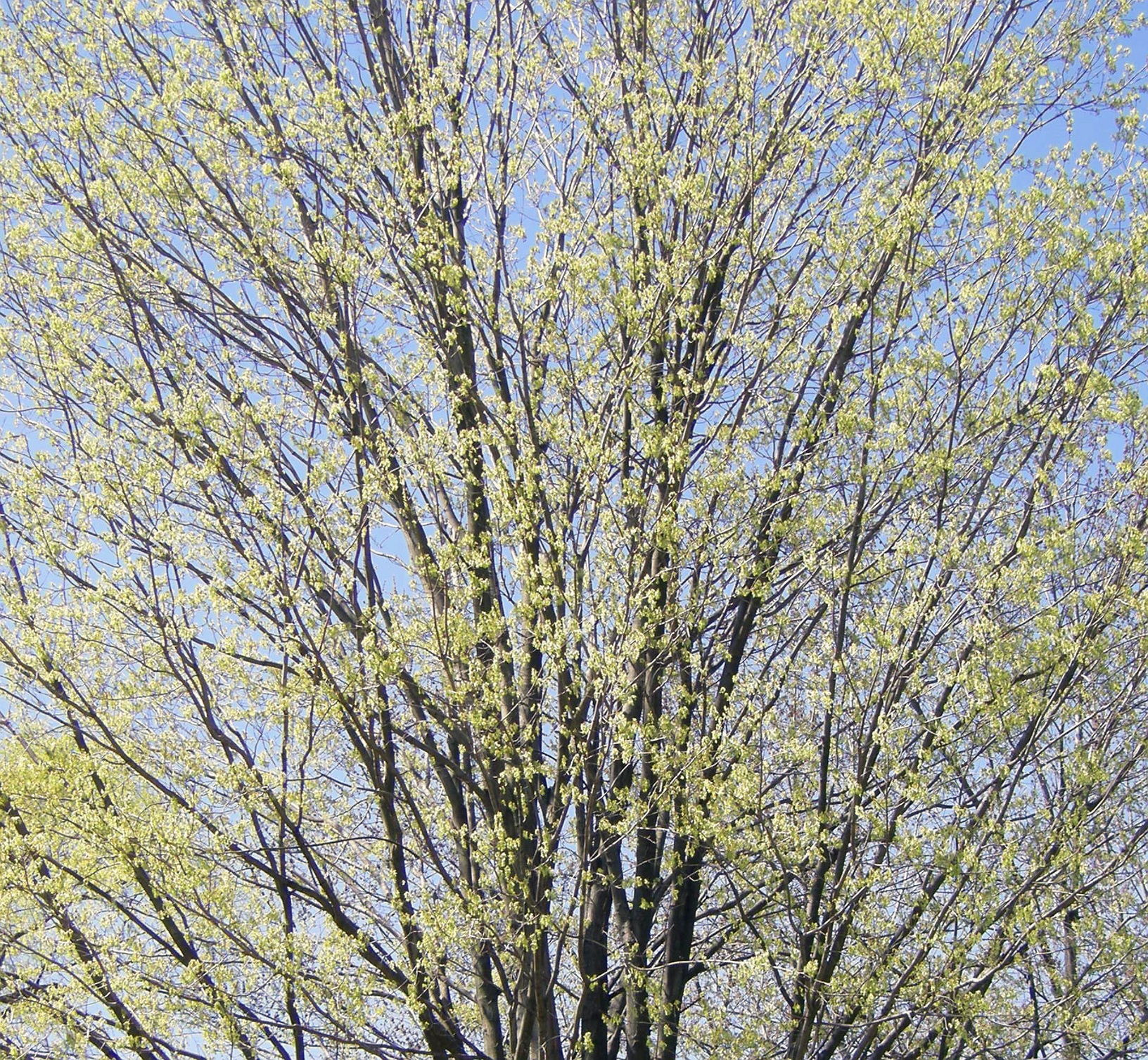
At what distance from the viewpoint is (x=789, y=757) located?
20.8 feet

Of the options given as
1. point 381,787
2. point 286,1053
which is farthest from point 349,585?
point 286,1053

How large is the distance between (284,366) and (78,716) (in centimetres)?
239

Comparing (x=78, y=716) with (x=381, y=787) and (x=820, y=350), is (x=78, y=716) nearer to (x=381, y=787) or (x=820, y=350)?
(x=381, y=787)

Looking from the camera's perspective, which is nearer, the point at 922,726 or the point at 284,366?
the point at 922,726

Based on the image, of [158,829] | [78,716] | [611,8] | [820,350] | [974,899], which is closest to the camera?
[974,899]

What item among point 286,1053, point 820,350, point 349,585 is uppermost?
point 820,350

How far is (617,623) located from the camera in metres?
5.92

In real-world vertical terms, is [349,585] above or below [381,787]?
above

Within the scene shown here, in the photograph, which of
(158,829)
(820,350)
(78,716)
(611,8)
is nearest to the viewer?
(158,829)

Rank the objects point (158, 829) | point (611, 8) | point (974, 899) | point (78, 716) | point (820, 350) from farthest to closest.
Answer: point (611, 8)
point (820, 350)
point (78, 716)
point (158, 829)
point (974, 899)

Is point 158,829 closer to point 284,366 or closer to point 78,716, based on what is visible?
point 78,716

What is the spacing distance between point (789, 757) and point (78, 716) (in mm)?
3960

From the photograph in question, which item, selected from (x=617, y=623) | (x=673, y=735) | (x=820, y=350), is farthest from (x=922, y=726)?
(x=820, y=350)

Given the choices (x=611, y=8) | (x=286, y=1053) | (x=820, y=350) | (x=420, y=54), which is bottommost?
(x=286, y=1053)
